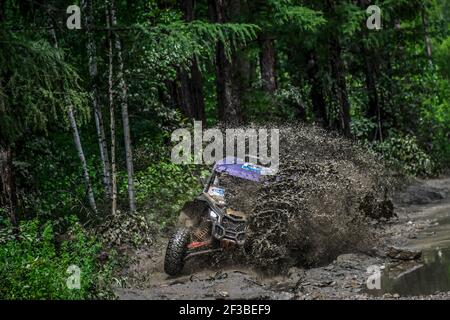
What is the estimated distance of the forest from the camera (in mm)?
11656

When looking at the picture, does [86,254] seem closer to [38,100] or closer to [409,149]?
[38,100]

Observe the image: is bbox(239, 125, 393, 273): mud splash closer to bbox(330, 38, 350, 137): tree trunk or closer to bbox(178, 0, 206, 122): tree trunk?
bbox(178, 0, 206, 122): tree trunk

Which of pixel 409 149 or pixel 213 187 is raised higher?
pixel 213 187

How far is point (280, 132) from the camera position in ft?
59.9

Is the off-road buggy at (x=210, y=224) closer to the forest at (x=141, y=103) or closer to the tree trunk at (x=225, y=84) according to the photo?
the forest at (x=141, y=103)

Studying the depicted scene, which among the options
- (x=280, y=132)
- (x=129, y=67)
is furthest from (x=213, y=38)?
(x=280, y=132)

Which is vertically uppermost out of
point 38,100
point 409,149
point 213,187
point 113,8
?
point 113,8

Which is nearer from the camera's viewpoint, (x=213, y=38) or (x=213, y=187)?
(x=213, y=187)

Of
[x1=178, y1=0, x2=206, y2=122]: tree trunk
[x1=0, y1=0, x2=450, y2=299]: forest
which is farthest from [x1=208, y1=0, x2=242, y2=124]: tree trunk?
[x1=178, y1=0, x2=206, y2=122]: tree trunk

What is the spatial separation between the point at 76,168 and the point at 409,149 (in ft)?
43.8

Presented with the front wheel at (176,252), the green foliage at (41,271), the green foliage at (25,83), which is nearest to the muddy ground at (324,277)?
the front wheel at (176,252)

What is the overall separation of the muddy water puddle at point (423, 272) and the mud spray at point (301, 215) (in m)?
1.20

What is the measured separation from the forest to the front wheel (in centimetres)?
90

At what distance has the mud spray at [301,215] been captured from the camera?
44.5 ft
